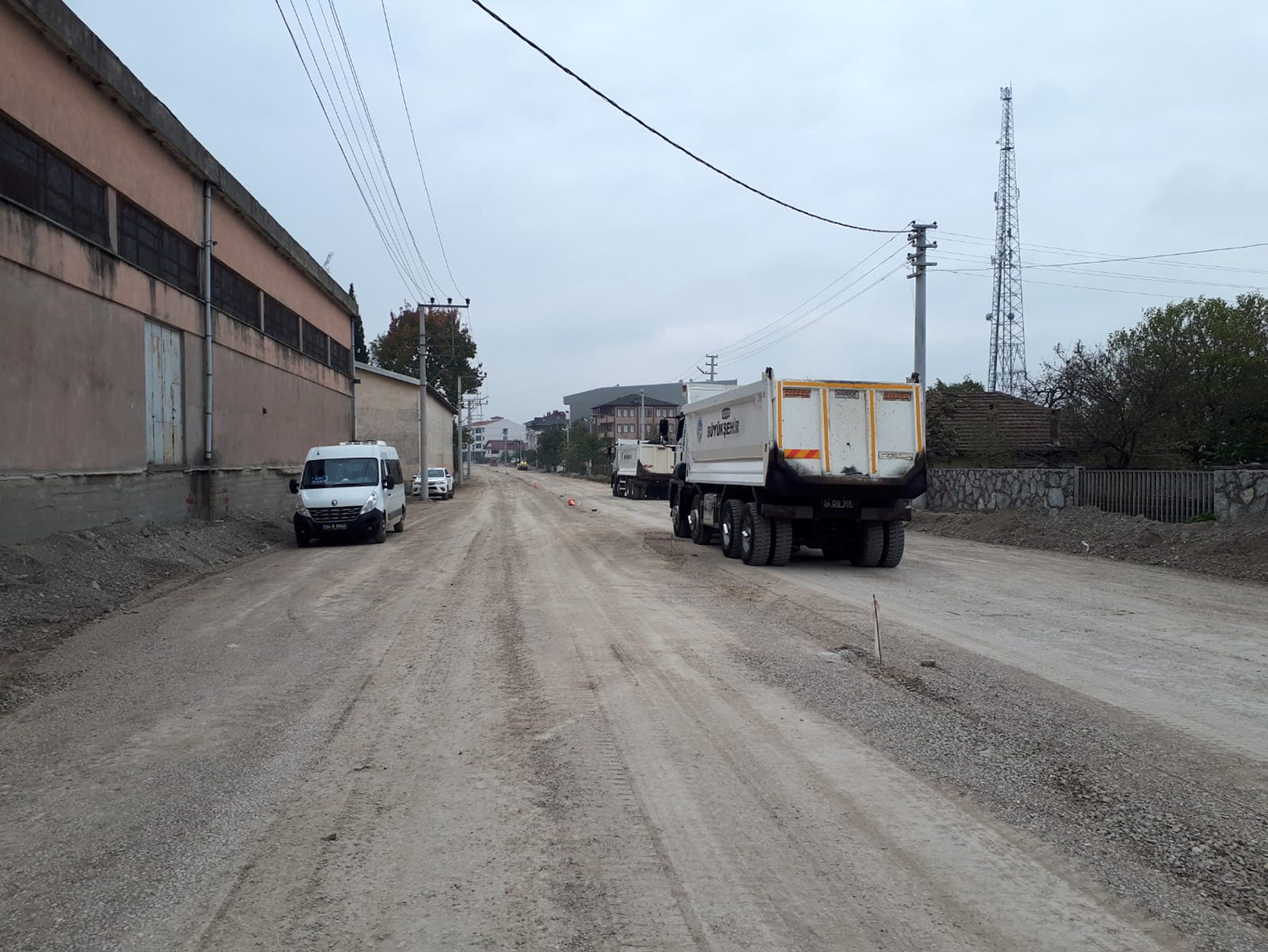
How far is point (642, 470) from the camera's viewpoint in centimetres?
4534

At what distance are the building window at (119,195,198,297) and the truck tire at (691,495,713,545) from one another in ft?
39.7

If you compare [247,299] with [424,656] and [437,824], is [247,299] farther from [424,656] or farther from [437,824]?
[437,824]

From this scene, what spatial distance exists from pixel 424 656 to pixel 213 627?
128 inches

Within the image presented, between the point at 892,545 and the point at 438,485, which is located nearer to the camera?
the point at 892,545

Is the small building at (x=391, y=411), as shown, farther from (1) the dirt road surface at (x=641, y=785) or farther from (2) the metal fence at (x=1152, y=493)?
(1) the dirt road surface at (x=641, y=785)

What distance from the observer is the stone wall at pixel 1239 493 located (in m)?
16.9

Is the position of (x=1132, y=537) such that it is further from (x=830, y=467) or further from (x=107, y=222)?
(x=107, y=222)

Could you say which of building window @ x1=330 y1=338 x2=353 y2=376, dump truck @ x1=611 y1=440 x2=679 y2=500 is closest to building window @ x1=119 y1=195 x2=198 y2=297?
building window @ x1=330 y1=338 x2=353 y2=376

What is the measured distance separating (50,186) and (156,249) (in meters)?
4.46

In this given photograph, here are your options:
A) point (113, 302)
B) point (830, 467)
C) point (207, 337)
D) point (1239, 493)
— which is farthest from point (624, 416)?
point (830, 467)

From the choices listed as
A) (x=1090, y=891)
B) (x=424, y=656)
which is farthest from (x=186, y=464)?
(x=1090, y=891)

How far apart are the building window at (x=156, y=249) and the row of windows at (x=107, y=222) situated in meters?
0.02

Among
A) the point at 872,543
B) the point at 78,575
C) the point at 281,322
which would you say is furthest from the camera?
the point at 281,322

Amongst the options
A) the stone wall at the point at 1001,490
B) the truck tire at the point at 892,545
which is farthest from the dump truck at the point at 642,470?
the truck tire at the point at 892,545
